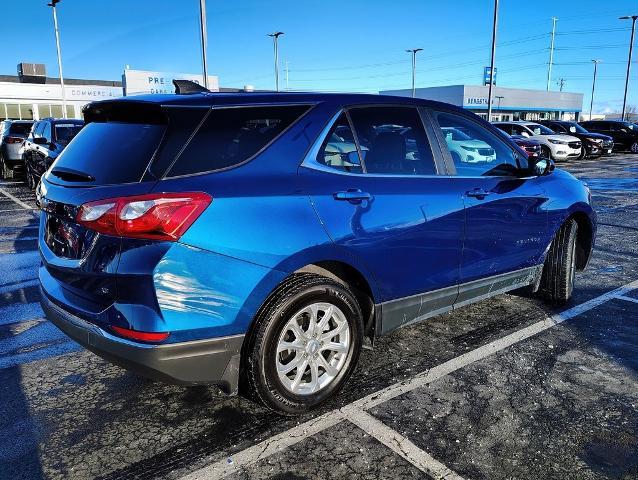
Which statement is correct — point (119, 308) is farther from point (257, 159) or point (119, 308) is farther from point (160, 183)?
point (257, 159)

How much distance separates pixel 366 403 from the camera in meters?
3.12

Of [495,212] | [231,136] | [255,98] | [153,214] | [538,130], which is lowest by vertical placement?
[495,212]

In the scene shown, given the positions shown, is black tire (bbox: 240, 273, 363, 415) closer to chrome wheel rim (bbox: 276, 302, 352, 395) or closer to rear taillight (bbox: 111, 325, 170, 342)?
chrome wheel rim (bbox: 276, 302, 352, 395)

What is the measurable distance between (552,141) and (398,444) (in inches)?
871

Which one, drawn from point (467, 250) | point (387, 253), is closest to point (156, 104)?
point (387, 253)

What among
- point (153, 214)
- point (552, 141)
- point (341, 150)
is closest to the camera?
point (153, 214)

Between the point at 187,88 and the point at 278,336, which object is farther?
the point at 187,88

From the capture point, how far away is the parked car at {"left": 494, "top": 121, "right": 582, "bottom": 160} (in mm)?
21828

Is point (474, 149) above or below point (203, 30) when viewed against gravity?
below

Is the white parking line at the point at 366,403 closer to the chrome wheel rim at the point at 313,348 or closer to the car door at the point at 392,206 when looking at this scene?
the chrome wheel rim at the point at 313,348

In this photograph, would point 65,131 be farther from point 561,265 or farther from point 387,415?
point 387,415

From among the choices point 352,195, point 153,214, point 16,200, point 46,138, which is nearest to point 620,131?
point 46,138

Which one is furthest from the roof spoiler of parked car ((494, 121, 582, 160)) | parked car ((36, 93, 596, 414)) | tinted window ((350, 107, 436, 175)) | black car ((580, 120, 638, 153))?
black car ((580, 120, 638, 153))

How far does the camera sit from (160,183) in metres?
2.46
